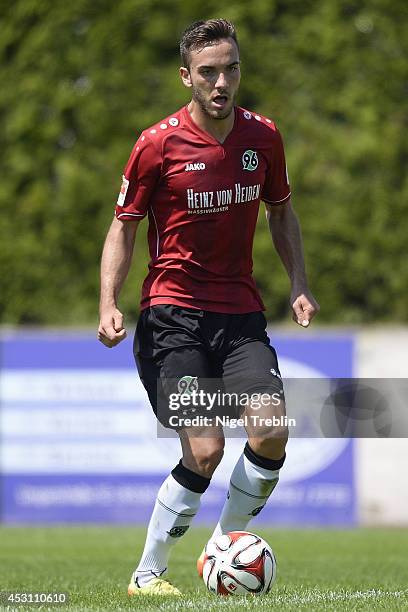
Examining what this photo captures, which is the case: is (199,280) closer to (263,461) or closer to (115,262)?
(115,262)

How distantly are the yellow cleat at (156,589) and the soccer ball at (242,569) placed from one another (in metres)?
0.17

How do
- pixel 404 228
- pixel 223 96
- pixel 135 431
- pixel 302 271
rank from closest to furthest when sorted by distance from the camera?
pixel 223 96 → pixel 302 271 → pixel 135 431 → pixel 404 228

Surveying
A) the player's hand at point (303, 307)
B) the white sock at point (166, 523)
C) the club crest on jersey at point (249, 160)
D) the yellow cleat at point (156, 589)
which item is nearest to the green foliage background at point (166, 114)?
the player's hand at point (303, 307)

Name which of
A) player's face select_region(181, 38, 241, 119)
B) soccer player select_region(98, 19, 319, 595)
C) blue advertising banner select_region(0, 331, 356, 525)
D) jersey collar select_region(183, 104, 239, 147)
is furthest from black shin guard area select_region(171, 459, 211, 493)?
blue advertising banner select_region(0, 331, 356, 525)

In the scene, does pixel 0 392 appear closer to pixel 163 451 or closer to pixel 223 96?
pixel 163 451

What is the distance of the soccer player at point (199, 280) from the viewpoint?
212 inches

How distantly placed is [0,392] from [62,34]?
4745 mm

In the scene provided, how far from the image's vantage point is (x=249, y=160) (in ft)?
18.4

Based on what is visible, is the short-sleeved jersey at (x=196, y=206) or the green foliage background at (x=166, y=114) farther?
the green foliage background at (x=166, y=114)

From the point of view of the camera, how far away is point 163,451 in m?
12.3

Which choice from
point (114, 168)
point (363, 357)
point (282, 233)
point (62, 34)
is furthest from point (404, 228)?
point (282, 233)

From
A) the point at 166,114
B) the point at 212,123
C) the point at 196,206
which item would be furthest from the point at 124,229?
the point at 166,114

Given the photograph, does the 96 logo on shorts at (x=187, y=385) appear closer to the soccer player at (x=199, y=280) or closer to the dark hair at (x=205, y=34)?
the soccer player at (x=199, y=280)

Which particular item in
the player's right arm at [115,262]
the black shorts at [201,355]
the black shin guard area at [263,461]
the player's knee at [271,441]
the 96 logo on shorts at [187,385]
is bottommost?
the black shin guard area at [263,461]
